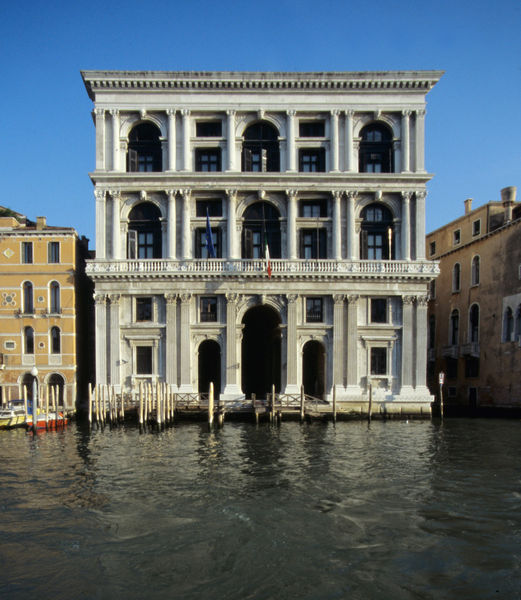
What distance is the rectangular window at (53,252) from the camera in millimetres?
32938

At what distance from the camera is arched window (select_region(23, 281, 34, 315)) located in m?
33.0

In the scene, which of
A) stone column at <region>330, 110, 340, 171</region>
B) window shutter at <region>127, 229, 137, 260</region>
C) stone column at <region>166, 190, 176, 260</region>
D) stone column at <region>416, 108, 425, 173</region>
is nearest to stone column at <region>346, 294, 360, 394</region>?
stone column at <region>330, 110, 340, 171</region>

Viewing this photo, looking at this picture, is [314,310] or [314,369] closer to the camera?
[314,310]

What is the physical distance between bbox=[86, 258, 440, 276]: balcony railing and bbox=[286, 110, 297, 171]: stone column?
5.86 metres

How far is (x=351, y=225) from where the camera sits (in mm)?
32594

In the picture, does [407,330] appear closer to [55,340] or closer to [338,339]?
[338,339]

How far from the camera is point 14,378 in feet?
107

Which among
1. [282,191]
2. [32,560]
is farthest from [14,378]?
[32,560]

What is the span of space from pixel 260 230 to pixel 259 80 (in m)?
9.09

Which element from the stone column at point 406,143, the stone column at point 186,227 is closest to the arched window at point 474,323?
the stone column at point 406,143

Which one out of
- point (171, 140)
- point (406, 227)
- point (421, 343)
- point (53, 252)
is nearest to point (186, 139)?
point (171, 140)

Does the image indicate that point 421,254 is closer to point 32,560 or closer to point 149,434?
point 149,434

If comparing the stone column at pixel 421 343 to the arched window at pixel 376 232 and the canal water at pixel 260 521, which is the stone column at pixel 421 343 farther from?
the canal water at pixel 260 521

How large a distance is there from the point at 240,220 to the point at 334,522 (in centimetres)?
2305
